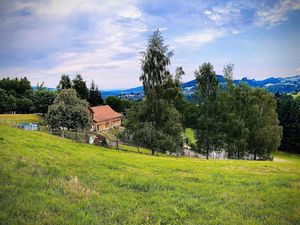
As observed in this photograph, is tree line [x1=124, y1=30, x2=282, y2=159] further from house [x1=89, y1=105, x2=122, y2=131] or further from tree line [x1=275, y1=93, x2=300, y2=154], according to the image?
house [x1=89, y1=105, x2=122, y2=131]

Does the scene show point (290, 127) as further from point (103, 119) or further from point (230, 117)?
point (103, 119)

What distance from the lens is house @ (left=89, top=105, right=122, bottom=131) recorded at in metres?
79.3

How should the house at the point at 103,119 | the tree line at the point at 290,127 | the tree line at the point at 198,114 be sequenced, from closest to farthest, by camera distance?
the tree line at the point at 198,114, the tree line at the point at 290,127, the house at the point at 103,119

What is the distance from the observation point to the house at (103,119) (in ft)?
260

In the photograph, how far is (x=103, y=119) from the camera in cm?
8206

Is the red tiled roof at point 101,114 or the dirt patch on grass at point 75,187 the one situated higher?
the red tiled roof at point 101,114

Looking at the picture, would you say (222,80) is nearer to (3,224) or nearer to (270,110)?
(270,110)

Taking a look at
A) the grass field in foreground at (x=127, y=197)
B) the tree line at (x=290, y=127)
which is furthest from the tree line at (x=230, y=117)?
the tree line at (x=290, y=127)

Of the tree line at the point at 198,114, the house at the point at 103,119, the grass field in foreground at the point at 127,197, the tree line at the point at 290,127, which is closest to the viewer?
the grass field in foreground at the point at 127,197

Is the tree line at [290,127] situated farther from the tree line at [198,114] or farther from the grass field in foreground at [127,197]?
the grass field in foreground at [127,197]

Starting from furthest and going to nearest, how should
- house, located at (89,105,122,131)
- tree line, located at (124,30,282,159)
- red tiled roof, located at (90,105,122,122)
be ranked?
red tiled roof, located at (90,105,122,122) < house, located at (89,105,122,131) < tree line, located at (124,30,282,159)

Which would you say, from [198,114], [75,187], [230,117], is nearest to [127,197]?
[75,187]

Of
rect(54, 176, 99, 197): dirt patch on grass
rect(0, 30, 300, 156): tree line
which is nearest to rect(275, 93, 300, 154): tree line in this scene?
rect(0, 30, 300, 156): tree line

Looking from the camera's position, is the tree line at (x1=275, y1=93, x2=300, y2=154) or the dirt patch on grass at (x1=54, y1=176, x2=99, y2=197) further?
the tree line at (x1=275, y1=93, x2=300, y2=154)
